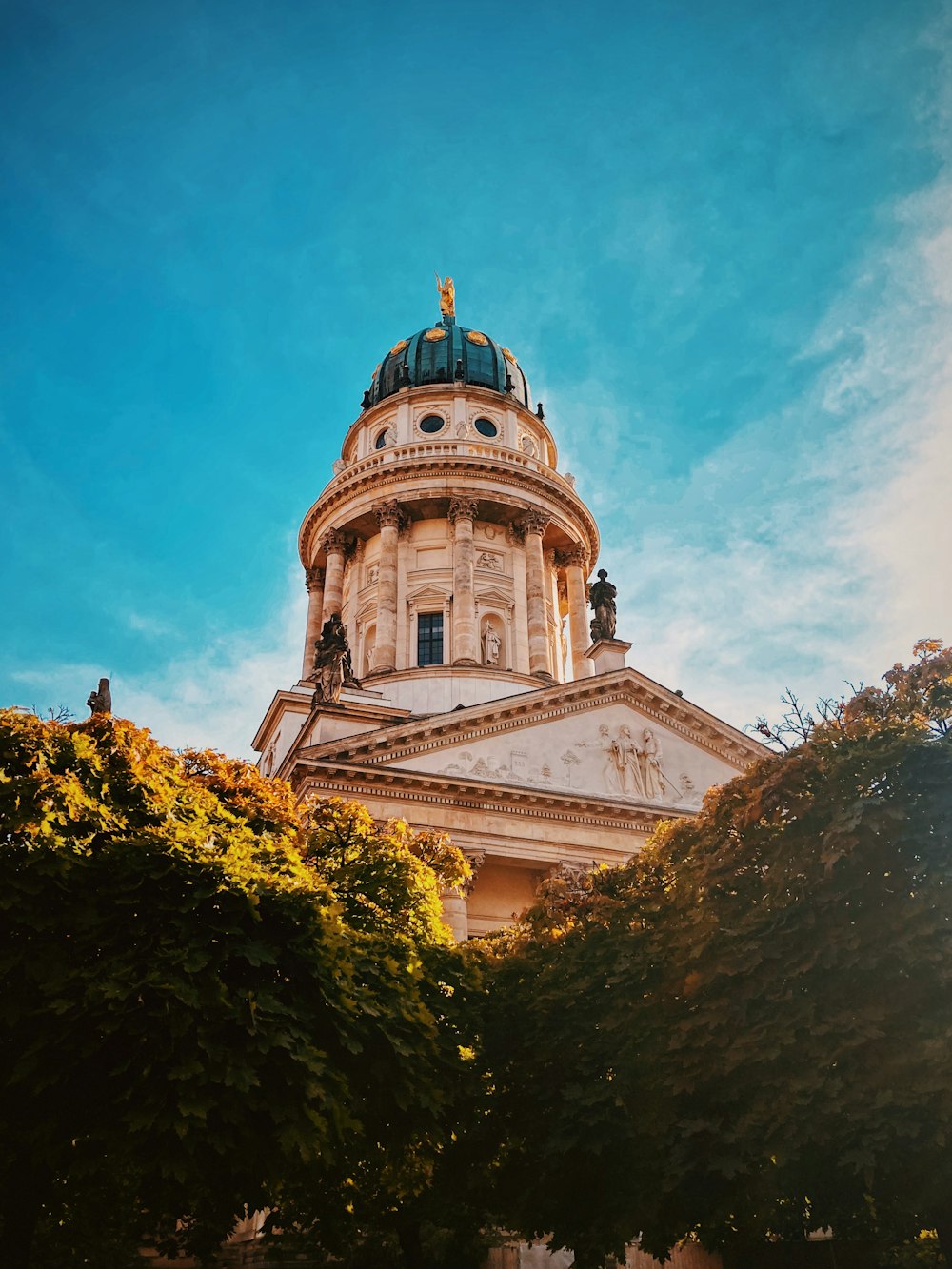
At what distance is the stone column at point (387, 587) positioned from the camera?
4056 centimetres

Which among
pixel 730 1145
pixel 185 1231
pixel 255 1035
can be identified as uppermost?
pixel 255 1035

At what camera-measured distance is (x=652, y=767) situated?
31578 millimetres

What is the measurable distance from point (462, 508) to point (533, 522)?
10.9 ft

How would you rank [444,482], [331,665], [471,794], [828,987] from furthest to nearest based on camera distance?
[444,482]
[331,665]
[471,794]
[828,987]

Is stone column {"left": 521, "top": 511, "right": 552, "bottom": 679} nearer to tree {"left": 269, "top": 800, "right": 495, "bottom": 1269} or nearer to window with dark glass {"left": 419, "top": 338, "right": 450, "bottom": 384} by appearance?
window with dark glass {"left": 419, "top": 338, "right": 450, "bottom": 384}

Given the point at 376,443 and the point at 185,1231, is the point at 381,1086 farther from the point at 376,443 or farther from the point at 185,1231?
the point at 376,443

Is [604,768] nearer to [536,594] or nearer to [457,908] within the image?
[457,908]

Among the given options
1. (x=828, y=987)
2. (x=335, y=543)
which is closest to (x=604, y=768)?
(x=828, y=987)

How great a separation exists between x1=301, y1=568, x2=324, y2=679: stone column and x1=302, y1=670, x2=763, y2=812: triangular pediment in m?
16.3

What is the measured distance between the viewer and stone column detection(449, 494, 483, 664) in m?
39.9

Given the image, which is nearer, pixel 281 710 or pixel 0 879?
pixel 0 879

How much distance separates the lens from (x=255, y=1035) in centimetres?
1169

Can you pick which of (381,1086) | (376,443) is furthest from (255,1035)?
(376,443)

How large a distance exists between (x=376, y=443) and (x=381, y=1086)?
38644 mm
